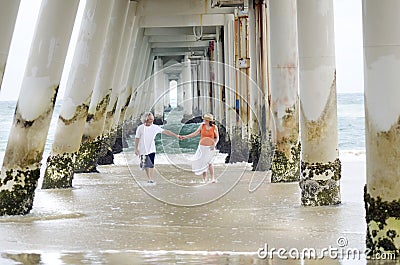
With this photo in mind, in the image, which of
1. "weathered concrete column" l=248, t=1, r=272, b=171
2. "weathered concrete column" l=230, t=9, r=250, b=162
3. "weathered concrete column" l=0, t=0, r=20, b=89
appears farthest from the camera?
"weathered concrete column" l=230, t=9, r=250, b=162

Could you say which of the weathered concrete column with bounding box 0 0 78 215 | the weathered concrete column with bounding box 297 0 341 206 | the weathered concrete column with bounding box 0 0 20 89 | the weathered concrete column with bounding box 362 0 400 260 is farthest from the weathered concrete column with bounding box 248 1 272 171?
the weathered concrete column with bounding box 362 0 400 260

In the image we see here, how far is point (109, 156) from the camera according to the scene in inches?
854

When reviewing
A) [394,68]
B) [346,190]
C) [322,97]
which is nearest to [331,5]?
[322,97]

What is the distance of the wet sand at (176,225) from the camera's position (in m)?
7.37

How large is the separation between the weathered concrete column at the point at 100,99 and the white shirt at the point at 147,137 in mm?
3316

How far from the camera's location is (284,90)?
15.3 m

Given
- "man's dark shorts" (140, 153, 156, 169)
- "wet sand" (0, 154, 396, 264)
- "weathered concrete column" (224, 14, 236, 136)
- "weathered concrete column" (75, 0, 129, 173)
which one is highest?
"weathered concrete column" (224, 14, 236, 136)

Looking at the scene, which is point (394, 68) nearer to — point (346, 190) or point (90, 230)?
point (90, 230)

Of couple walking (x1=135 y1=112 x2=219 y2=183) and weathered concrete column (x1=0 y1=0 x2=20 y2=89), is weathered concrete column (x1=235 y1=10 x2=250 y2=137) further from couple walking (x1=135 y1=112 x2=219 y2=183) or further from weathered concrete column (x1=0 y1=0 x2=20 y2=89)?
weathered concrete column (x1=0 y1=0 x2=20 y2=89)

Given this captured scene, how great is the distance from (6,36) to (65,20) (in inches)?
110

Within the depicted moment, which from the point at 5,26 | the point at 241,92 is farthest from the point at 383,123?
the point at 241,92

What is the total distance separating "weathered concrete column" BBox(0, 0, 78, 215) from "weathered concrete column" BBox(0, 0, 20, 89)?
1.92 meters

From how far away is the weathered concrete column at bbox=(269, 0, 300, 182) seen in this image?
14969 mm

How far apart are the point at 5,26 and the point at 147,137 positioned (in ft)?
18.9
